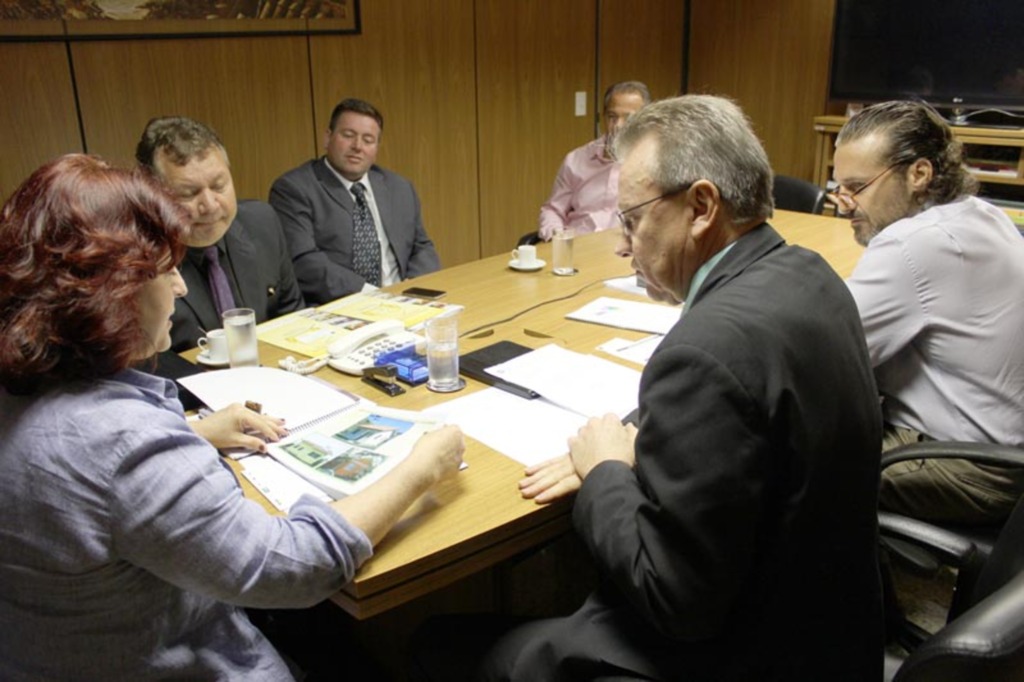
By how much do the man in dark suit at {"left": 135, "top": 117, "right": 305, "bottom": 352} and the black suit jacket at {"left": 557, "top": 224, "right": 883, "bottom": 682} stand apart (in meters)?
1.47

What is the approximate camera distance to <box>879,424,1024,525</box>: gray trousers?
63.1 inches

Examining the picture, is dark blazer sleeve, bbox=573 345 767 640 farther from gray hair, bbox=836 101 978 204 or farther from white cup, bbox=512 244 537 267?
white cup, bbox=512 244 537 267

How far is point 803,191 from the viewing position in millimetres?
3902

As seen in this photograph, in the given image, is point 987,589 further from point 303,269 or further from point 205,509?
point 303,269

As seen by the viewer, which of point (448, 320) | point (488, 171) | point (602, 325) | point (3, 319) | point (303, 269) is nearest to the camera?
point (3, 319)

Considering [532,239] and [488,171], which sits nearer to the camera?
[532,239]

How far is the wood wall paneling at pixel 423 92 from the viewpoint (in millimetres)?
4039

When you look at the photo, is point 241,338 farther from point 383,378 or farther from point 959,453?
point 959,453

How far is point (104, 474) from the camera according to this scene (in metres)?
0.90

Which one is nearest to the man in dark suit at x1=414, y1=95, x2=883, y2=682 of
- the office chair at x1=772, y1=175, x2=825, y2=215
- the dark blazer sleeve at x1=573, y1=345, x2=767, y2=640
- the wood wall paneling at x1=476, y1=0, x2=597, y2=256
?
the dark blazer sleeve at x1=573, y1=345, x2=767, y2=640

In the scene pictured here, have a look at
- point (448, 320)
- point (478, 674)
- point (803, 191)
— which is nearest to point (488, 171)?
point (803, 191)

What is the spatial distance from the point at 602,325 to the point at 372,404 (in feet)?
2.50

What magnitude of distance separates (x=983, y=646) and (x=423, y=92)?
13.4 ft

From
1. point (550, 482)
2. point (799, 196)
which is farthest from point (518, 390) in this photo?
point (799, 196)
